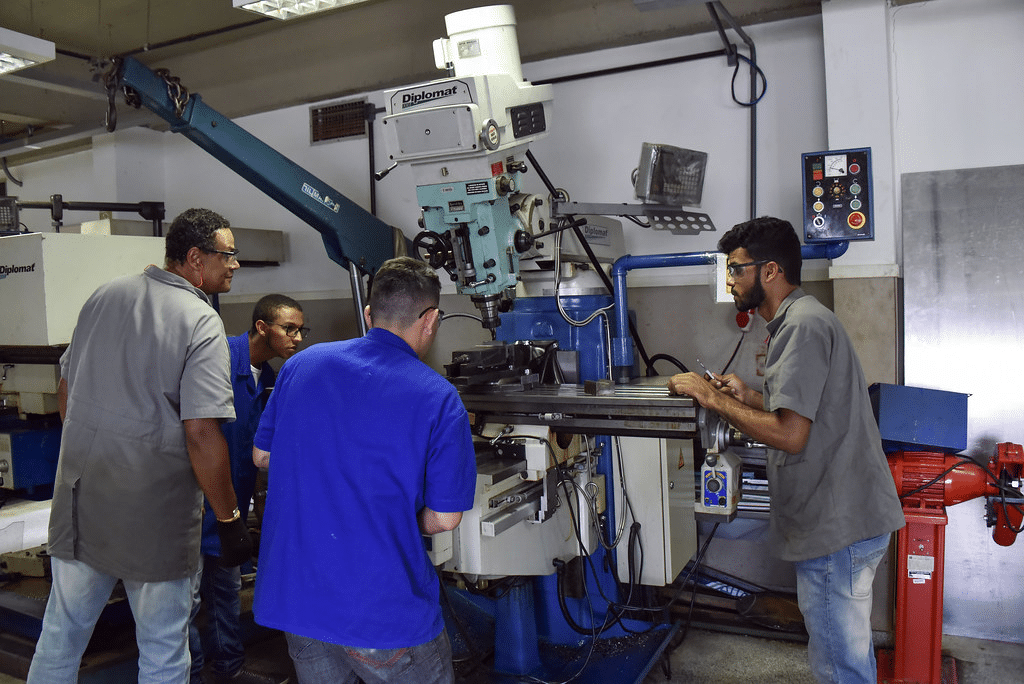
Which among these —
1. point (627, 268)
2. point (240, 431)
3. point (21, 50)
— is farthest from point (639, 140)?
point (21, 50)

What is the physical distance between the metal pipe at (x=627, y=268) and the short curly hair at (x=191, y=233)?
3.86 ft

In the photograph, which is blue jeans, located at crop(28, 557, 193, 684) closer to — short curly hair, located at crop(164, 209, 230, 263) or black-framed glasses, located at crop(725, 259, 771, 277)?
short curly hair, located at crop(164, 209, 230, 263)

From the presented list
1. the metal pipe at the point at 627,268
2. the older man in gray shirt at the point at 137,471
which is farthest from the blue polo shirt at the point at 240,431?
the metal pipe at the point at 627,268

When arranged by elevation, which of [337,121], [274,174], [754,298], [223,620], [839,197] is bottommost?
[223,620]

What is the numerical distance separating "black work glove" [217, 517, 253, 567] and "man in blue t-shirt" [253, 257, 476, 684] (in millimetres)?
567

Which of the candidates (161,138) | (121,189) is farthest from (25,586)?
(161,138)

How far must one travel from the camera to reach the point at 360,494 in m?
1.34

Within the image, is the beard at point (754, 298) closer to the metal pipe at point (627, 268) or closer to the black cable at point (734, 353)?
the metal pipe at point (627, 268)

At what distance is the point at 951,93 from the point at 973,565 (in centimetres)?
160

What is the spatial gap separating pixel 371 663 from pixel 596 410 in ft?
2.57

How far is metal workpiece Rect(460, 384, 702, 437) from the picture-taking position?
1.80 metres

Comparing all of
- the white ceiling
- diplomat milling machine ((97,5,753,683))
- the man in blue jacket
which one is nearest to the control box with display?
diplomat milling machine ((97,5,753,683))

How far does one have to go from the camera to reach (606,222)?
8.25 ft

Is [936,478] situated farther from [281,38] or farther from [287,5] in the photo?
[281,38]
